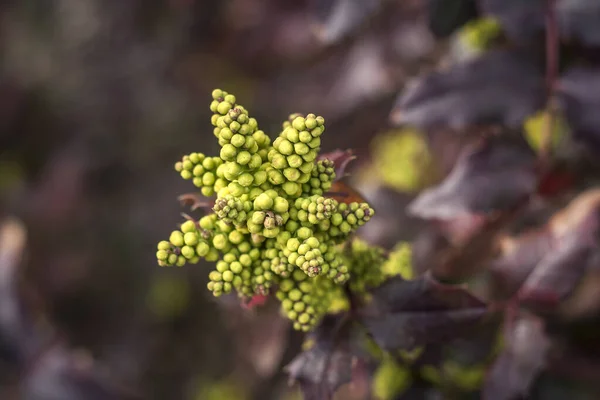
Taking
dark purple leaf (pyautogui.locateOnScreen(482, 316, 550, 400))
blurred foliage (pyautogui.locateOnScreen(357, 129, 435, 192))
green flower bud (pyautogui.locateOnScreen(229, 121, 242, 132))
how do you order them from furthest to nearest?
1. blurred foliage (pyautogui.locateOnScreen(357, 129, 435, 192))
2. dark purple leaf (pyautogui.locateOnScreen(482, 316, 550, 400))
3. green flower bud (pyautogui.locateOnScreen(229, 121, 242, 132))

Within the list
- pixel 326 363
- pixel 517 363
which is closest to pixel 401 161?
pixel 517 363

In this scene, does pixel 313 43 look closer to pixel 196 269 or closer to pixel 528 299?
pixel 196 269

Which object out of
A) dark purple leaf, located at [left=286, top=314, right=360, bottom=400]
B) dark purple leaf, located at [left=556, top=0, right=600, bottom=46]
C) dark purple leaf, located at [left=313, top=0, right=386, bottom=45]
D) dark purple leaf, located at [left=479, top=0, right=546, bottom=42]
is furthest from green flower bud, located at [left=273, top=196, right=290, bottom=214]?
dark purple leaf, located at [left=556, top=0, right=600, bottom=46]

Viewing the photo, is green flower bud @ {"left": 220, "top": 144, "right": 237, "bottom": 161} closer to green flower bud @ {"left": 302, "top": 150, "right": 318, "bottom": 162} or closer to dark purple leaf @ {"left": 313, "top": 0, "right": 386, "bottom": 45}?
green flower bud @ {"left": 302, "top": 150, "right": 318, "bottom": 162}

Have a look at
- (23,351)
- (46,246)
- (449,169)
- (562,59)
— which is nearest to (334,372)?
(449,169)

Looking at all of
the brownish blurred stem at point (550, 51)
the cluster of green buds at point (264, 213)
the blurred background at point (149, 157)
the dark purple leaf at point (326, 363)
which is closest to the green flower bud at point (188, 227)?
the cluster of green buds at point (264, 213)

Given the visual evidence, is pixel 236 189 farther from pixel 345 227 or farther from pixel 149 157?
pixel 149 157
